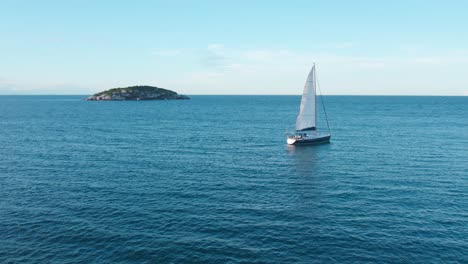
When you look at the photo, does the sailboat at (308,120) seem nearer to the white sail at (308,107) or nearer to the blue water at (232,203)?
the white sail at (308,107)

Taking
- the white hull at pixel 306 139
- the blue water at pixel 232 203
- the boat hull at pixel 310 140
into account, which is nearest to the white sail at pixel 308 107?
the white hull at pixel 306 139

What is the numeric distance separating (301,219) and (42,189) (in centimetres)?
3744

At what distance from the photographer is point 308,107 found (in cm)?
9894

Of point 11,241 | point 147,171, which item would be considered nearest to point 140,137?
point 147,171

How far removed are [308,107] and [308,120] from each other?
341 cm

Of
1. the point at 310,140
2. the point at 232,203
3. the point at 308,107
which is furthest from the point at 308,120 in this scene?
the point at 232,203

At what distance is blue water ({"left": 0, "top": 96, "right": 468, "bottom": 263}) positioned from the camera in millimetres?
37844

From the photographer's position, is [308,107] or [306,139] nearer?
[306,139]

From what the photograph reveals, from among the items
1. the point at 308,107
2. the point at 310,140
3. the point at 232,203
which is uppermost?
the point at 308,107

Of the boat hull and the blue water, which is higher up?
the boat hull

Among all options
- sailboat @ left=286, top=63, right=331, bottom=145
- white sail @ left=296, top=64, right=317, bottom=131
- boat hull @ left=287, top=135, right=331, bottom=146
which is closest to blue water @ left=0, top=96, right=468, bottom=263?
boat hull @ left=287, top=135, right=331, bottom=146

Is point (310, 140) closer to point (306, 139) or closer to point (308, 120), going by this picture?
point (306, 139)

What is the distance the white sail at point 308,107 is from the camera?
9769 centimetres

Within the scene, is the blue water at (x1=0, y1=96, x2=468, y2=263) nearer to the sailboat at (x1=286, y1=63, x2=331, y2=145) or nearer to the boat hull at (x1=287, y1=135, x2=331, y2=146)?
the boat hull at (x1=287, y1=135, x2=331, y2=146)
